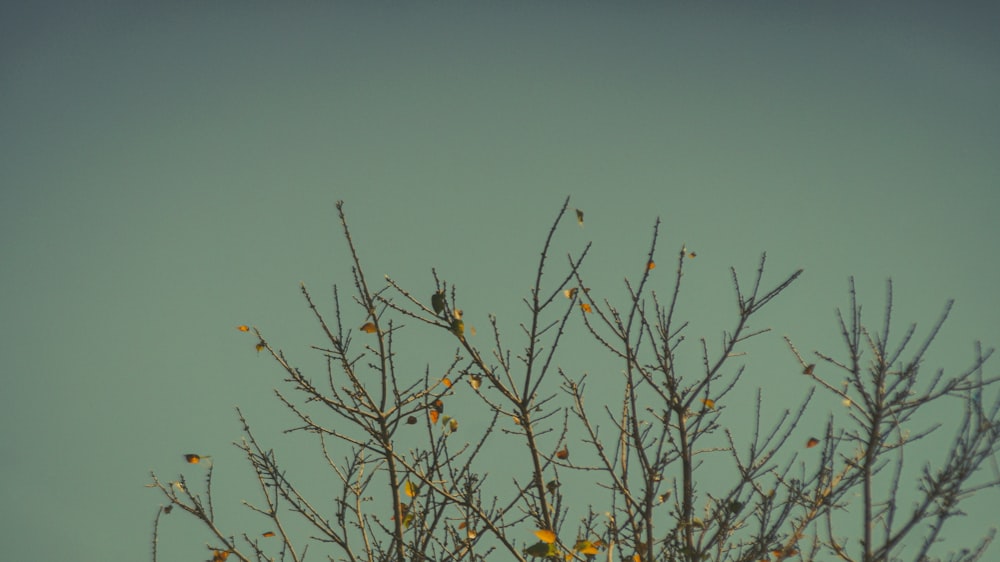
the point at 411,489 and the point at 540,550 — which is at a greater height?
the point at 411,489

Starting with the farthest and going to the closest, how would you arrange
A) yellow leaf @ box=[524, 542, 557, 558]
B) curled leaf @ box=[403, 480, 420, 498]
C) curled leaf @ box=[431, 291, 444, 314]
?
curled leaf @ box=[403, 480, 420, 498] < curled leaf @ box=[431, 291, 444, 314] < yellow leaf @ box=[524, 542, 557, 558]

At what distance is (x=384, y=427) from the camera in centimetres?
361

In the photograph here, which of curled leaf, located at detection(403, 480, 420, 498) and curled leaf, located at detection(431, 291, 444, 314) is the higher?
curled leaf, located at detection(431, 291, 444, 314)

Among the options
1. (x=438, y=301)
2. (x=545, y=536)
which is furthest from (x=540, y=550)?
(x=438, y=301)

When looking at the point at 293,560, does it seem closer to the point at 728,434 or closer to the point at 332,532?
the point at 332,532

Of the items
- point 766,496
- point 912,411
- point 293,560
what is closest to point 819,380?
point 912,411

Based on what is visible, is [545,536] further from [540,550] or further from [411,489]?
[411,489]

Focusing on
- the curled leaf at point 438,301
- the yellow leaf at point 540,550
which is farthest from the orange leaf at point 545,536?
the curled leaf at point 438,301

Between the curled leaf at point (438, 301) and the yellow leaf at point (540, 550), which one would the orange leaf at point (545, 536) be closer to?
the yellow leaf at point (540, 550)

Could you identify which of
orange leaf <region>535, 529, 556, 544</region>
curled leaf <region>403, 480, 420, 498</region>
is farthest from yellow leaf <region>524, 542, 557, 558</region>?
curled leaf <region>403, 480, 420, 498</region>

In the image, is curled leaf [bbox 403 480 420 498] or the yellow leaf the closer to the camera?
the yellow leaf

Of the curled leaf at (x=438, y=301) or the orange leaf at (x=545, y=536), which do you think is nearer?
the orange leaf at (x=545, y=536)

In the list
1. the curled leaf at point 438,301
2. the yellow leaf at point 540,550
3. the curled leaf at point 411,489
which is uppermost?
the curled leaf at point 438,301

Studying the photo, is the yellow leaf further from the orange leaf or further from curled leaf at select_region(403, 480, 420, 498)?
curled leaf at select_region(403, 480, 420, 498)
